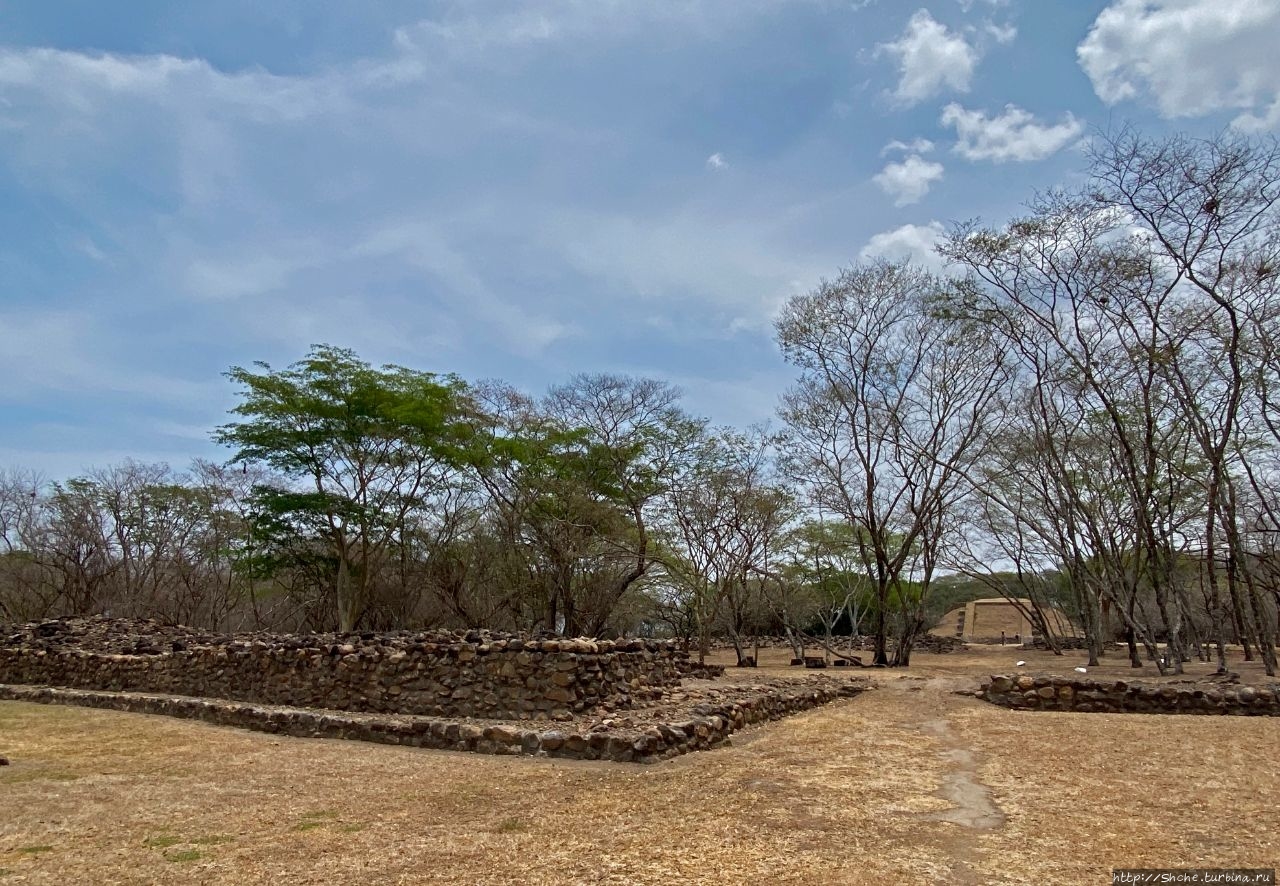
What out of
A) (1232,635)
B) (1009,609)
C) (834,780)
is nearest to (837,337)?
(834,780)

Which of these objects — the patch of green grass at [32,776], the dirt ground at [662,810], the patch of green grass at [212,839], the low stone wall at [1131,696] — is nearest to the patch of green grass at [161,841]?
Answer: the dirt ground at [662,810]

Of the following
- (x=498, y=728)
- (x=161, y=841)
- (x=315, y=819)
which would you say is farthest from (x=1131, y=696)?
(x=161, y=841)

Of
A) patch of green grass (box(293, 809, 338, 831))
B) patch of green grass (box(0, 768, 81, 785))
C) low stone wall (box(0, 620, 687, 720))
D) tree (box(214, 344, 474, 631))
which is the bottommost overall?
patch of green grass (box(0, 768, 81, 785))

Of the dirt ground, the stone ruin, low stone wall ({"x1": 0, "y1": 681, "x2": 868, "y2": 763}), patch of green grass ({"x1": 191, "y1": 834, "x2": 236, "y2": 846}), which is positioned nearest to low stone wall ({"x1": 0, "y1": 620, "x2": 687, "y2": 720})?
the stone ruin

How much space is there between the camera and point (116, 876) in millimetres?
4520

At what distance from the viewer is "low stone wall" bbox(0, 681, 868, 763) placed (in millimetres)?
8727

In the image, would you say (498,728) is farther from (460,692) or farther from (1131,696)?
(1131,696)

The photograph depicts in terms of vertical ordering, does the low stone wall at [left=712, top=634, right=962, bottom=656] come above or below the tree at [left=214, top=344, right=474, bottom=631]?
below

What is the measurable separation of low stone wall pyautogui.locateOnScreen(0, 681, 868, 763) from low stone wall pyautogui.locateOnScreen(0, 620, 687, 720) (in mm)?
621

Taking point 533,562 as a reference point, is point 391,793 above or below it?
below

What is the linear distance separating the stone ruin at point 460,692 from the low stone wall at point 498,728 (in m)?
0.02

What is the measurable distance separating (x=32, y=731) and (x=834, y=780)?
10.2m

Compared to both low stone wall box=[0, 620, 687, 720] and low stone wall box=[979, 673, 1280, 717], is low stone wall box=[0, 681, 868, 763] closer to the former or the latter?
low stone wall box=[0, 620, 687, 720]

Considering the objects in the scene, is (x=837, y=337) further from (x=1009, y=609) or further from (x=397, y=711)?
(x=1009, y=609)
